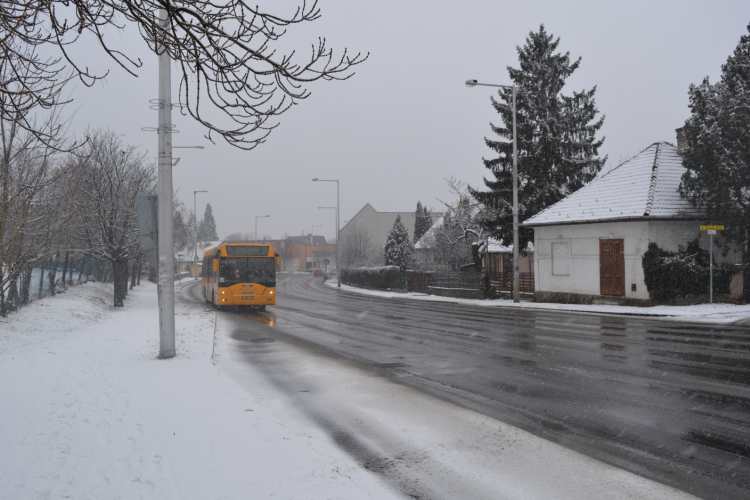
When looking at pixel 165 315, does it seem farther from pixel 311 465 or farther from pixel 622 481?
pixel 622 481

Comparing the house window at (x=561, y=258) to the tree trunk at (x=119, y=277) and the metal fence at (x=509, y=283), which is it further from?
the tree trunk at (x=119, y=277)

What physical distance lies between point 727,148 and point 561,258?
28.6 feet

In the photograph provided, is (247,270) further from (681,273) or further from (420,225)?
(420,225)

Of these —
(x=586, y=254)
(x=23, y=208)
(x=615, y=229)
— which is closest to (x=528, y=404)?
(x=23, y=208)

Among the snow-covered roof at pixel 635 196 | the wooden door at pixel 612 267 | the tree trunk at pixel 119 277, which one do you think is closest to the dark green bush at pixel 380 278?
the snow-covered roof at pixel 635 196

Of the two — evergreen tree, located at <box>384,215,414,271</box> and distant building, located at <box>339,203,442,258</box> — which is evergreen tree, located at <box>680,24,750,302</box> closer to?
evergreen tree, located at <box>384,215,414,271</box>

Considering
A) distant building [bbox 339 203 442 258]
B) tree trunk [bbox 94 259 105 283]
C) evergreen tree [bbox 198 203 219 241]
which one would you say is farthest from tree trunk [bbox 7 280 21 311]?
evergreen tree [bbox 198 203 219 241]

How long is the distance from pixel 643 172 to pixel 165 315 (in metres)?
23.8

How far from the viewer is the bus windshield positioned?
24.5 meters

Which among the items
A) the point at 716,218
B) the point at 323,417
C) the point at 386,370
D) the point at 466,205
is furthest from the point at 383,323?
the point at 466,205

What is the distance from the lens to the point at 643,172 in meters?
26.8

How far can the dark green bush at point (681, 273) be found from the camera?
21906 mm

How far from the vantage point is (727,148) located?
21.7 meters

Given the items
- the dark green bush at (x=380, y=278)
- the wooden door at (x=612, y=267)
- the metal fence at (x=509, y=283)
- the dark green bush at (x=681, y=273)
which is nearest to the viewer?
the dark green bush at (x=681, y=273)
